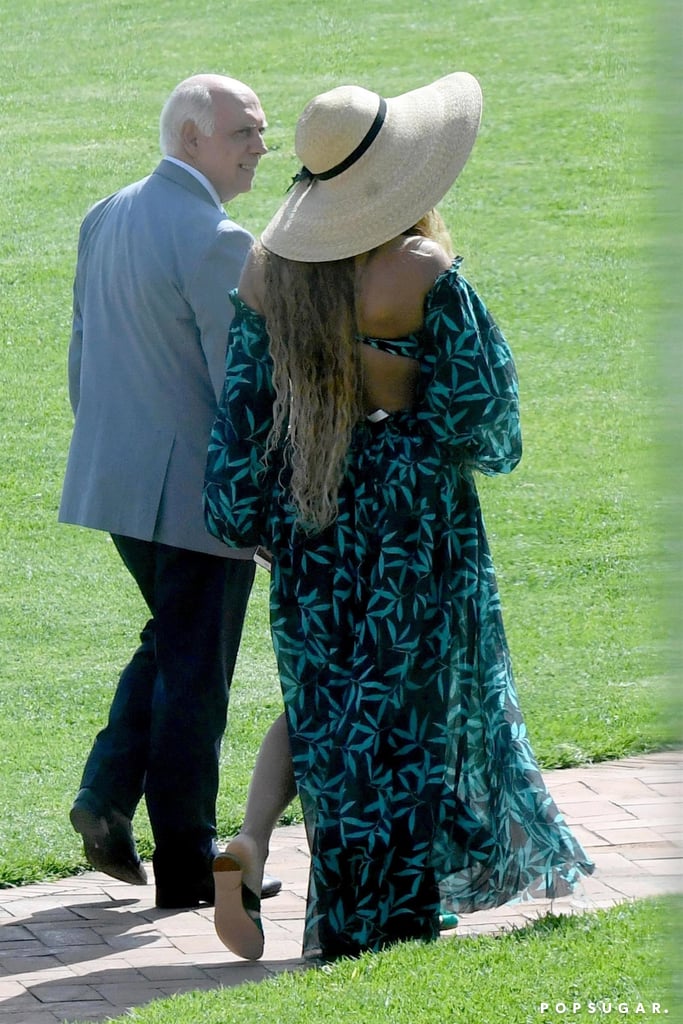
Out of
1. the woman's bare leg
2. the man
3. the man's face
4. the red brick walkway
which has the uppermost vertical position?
the man's face

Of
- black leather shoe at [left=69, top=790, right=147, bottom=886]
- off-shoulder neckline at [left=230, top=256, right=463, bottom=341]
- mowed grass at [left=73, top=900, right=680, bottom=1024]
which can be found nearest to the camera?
mowed grass at [left=73, top=900, right=680, bottom=1024]

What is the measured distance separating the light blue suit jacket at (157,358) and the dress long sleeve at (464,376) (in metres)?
0.66

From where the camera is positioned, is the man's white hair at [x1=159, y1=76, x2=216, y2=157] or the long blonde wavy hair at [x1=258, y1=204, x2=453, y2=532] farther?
the man's white hair at [x1=159, y1=76, x2=216, y2=157]

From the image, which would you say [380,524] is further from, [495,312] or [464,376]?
[495,312]

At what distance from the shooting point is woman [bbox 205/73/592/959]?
3393 mm

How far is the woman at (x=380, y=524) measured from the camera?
3.39 m

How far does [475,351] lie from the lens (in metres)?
3.38

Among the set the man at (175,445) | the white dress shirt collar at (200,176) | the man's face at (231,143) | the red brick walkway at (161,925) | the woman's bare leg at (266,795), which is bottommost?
the red brick walkway at (161,925)

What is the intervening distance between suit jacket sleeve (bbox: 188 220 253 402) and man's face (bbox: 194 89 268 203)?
21 cm

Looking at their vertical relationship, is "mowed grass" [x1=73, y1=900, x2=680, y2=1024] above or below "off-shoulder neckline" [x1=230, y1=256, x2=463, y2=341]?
below

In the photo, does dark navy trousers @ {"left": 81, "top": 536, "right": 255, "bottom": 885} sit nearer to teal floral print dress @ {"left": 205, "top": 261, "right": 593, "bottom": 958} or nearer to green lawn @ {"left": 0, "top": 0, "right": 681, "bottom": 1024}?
teal floral print dress @ {"left": 205, "top": 261, "right": 593, "bottom": 958}

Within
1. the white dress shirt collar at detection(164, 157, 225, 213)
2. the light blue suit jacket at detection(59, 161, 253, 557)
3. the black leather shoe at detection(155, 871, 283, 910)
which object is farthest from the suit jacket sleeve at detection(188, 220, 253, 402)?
the black leather shoe at detection(155, 871, 283, 910)

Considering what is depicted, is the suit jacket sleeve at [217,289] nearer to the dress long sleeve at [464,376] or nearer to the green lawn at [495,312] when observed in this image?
the dress long sleeve at [464,376]

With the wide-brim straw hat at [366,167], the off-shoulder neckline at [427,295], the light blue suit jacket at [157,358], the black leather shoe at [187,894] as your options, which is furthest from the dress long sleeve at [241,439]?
the black leather shoe at [187,894]
